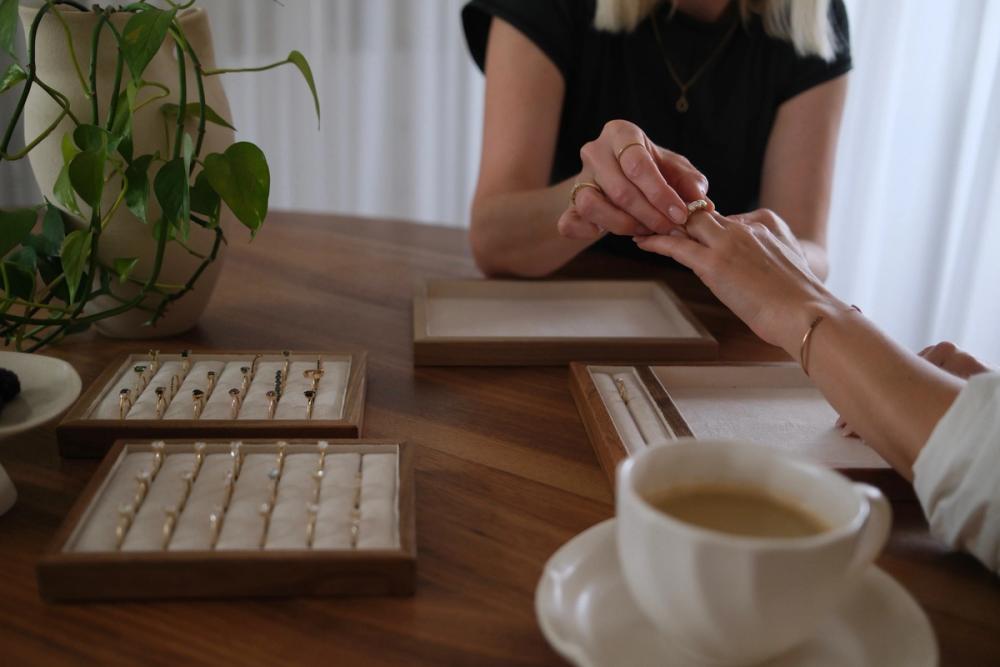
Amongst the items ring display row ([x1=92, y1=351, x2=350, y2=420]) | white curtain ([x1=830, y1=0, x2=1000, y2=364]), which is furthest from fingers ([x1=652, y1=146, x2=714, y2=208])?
white curtain ([x1=830, y1=0, x2=1000, y2=364])

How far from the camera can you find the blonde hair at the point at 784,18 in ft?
4.35

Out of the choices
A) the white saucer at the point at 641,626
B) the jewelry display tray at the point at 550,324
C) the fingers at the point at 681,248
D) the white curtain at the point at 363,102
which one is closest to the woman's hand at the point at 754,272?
the fingers at the point at 681,248

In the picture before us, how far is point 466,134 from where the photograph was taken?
8.23 ft

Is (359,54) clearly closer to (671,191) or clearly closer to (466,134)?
(466,134)

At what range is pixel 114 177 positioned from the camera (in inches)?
32.1

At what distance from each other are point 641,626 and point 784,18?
1136mm

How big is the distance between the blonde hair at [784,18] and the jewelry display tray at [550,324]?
1.54 ft

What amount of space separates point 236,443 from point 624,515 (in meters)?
0.32

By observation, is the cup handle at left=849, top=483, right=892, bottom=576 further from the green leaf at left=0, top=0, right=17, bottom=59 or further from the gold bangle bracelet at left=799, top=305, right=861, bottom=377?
the green leaf at left=0, top=0, right=17, bottom=59

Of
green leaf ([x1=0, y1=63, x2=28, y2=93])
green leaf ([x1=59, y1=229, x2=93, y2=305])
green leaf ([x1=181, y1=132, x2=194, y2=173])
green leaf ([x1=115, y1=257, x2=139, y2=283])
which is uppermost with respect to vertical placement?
green leaf ([x1=0, y1=63, x2=28, y2=93])

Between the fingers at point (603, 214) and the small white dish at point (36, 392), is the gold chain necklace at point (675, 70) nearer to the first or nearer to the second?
the fingers at point (603, 214)

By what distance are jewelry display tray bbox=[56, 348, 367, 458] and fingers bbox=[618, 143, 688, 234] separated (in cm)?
30

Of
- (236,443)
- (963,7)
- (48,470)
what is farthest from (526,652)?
(963,7)

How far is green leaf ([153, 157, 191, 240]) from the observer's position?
2.46 ft
